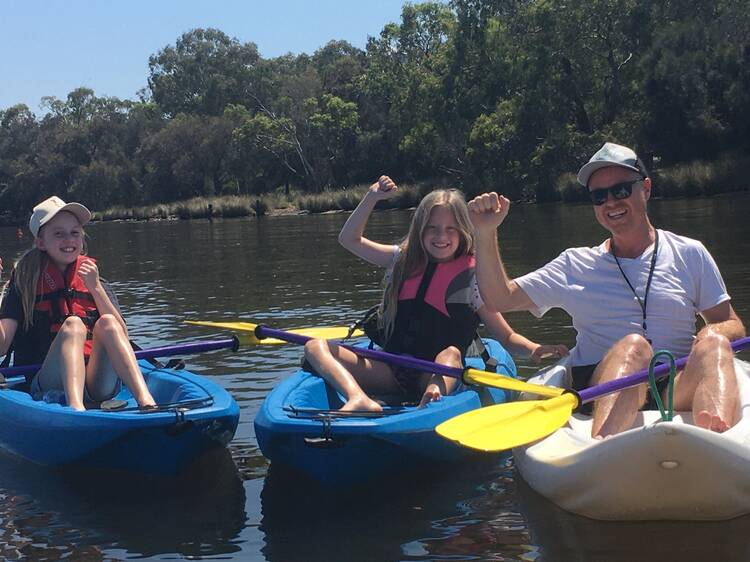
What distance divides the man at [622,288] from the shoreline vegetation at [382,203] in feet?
85.4

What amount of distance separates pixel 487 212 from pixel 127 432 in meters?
1.97

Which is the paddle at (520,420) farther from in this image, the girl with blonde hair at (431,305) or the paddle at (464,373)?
the girl with blonde hair at (431,305)

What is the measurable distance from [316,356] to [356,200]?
38.6 metres

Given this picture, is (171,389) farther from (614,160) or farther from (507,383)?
(614,160)

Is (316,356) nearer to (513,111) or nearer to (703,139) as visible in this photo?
(703,139)

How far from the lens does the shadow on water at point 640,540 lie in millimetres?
4004

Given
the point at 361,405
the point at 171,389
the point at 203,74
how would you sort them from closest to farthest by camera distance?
1. the point at 361,405
2. the point at 171,389
3. the point at 203,74

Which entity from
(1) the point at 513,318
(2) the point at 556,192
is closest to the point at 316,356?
(1) the point at 513,318

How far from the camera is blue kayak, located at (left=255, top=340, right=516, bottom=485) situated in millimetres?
4664

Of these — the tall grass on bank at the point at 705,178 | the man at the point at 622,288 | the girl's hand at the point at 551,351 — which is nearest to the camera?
the man at the point at 622,288

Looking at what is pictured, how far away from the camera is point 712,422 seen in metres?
4.07

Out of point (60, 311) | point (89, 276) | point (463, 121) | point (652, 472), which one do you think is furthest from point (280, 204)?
point (652, 472)

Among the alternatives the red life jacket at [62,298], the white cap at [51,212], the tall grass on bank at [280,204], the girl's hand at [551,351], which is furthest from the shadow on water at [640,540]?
the tall grass on bank at [280,204]

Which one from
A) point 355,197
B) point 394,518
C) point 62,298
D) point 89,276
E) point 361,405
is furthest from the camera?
point 355,197
